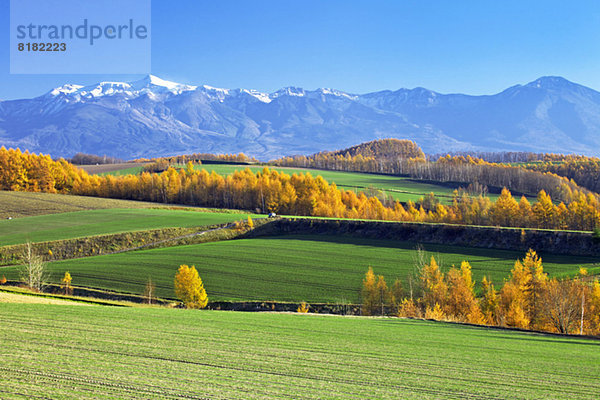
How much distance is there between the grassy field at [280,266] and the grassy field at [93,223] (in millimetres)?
10067

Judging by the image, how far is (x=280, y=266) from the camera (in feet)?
186

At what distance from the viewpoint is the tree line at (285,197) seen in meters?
97.1

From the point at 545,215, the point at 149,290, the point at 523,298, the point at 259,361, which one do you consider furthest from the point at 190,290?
the point at 545,215

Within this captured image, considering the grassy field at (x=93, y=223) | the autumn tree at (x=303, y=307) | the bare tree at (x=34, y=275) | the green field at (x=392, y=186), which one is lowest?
the autumn tree at (x=303, y=307)

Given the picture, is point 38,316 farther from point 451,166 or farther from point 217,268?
point 451,166

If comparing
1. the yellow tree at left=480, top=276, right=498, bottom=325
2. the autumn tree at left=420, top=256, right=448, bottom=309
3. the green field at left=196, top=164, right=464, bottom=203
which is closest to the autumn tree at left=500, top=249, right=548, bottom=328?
the yellow tree at left=480, top=276, right=498, bottom=325

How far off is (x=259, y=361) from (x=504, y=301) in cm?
3462

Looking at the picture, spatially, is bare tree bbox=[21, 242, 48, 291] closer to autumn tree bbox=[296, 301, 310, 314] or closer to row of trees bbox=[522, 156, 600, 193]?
autumn tree bbox=[296, 301, 310, 314]

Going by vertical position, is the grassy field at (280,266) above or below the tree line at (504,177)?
below

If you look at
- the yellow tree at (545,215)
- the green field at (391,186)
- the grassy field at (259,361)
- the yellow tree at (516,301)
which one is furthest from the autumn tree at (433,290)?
the green field at (391,186)

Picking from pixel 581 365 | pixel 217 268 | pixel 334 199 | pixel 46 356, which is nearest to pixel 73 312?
pixel 46 356

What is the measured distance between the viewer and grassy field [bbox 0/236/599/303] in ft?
161

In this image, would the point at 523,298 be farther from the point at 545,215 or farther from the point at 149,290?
the point at 545,215

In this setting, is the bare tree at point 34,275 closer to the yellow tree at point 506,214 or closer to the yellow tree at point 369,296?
the yellow tree at point 369,296
